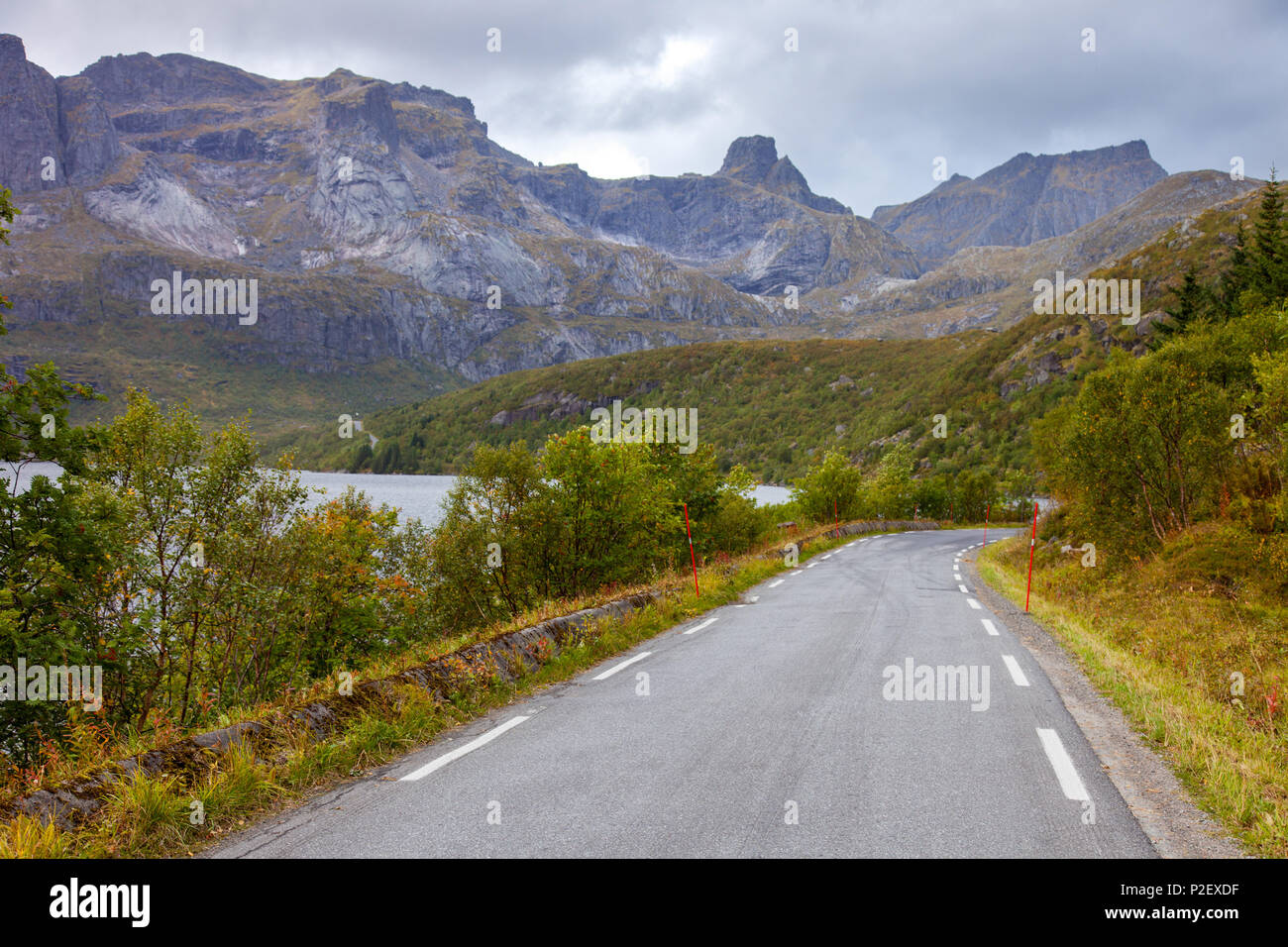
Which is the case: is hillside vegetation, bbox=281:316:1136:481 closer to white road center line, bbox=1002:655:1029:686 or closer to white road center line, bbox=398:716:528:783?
white road center line, bbox=1002:655:1029:686

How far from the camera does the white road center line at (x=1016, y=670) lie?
25.0ft

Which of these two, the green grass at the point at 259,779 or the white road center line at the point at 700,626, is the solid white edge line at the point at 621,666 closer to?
the green grass at the point at 259,779

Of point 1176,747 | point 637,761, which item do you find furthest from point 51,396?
point 1176,747

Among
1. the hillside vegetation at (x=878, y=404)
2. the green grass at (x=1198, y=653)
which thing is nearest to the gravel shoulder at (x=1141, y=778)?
the green grass at (x=1198, y=653)

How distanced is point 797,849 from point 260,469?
575 inches

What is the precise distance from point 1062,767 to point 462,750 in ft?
13.9

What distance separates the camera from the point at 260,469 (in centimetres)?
1508

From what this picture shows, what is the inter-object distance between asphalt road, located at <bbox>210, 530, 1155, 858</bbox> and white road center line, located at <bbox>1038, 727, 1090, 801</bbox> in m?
0.02

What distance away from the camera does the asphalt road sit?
3.71m

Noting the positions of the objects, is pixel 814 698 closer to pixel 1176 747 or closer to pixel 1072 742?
pixel 1072 742

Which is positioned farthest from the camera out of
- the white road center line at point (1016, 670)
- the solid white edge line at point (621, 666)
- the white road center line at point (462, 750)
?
the solid white edge line at point (621, 666)

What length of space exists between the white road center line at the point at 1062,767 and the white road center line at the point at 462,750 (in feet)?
13.1

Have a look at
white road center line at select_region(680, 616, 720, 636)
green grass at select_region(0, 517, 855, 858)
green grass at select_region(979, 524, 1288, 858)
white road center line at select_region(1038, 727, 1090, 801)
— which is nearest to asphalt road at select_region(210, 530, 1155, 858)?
white road center line at select_region(1038, 727, 1090, 801)
